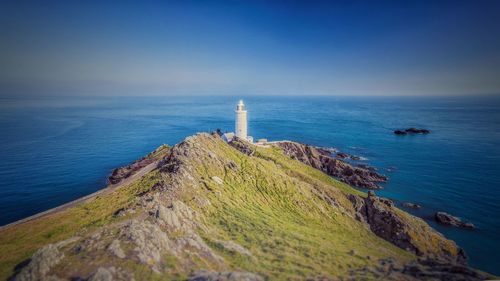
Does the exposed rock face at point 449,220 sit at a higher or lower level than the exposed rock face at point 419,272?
lower

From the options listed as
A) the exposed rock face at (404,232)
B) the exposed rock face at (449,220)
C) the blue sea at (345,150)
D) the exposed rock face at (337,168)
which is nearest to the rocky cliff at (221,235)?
the exposed rock face at (404,232)

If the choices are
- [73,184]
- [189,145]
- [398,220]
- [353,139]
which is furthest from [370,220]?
[353,139]

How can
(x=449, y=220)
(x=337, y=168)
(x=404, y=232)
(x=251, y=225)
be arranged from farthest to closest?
(x=337, y=168) < (x=449, y=220) < (x=404, y=232) < (x=251, y=225)

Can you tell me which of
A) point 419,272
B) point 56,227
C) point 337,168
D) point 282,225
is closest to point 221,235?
point 282,225

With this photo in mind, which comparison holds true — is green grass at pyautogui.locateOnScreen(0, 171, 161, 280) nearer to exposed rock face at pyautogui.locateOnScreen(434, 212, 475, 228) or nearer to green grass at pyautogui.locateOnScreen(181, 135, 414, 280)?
green grass at pyautogui.locateOnScreen(181, 135, 414, 280)

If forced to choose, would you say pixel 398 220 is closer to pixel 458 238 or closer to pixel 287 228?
pixel 458 238

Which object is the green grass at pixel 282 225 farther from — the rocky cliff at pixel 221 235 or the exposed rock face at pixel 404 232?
the exposed rock face at pixel 404 232

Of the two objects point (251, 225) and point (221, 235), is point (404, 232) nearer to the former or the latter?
point (251, 225)
